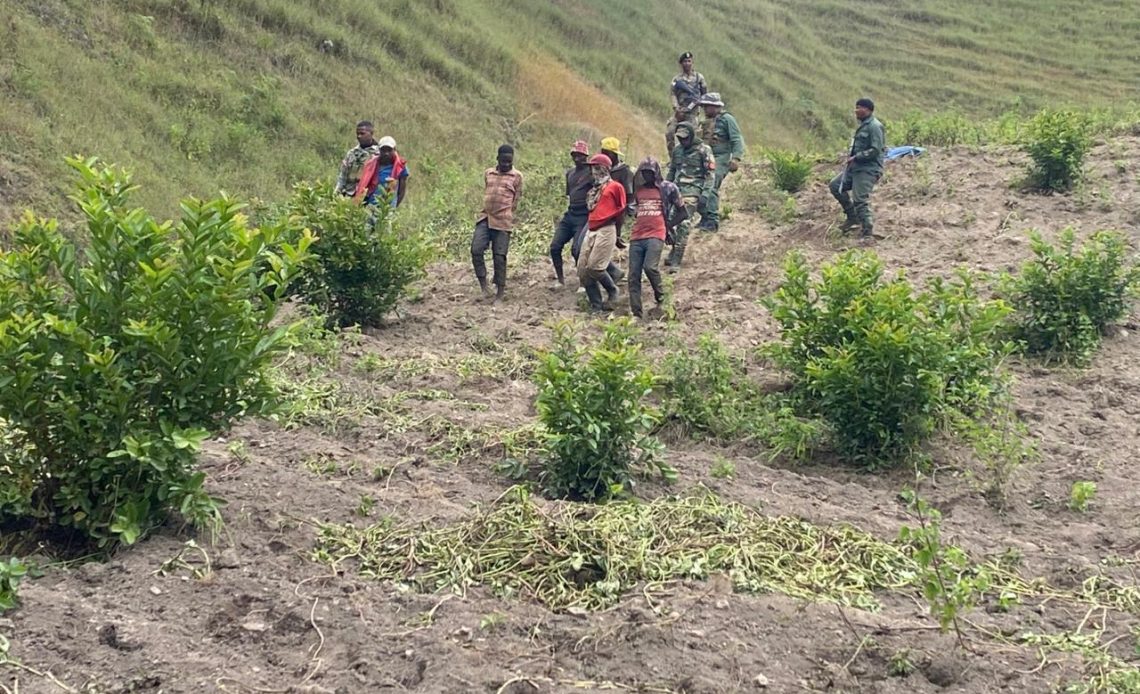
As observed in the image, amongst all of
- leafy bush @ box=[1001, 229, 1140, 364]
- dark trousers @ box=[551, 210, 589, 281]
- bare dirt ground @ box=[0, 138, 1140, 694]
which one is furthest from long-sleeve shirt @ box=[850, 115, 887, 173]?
bare dirt ground @ box=[0, 138, 1140, 694]

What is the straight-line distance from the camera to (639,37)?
27203 millimetres

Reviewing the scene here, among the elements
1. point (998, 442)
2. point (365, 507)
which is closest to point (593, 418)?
point (365, 507)

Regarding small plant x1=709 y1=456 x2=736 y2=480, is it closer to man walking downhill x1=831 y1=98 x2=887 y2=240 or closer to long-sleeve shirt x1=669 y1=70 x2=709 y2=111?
man walking downhill x1=831 y1=98 x2=887 y2=240

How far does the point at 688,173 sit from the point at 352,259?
12.8 feet

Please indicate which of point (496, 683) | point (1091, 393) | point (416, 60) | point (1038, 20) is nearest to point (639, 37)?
point (416, 60)

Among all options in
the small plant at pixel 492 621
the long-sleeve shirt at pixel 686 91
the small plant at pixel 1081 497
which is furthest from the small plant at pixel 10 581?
the long-sleeve shirt at pixel 686 91

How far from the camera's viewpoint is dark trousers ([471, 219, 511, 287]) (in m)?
9.83

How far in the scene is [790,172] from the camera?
1309cm

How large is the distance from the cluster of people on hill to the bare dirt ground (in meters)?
1.18

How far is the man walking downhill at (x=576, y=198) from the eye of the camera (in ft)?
32.0

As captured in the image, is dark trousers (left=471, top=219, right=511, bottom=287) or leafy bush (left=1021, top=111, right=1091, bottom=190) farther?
leafy bush (left=1021, top=111, right=1091, bottom=190)

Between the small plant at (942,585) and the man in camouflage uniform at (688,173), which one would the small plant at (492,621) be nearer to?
the small plant at (942,585)

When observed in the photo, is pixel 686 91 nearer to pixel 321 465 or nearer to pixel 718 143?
pixel 718 143

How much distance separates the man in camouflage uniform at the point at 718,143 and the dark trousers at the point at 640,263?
2746mm
